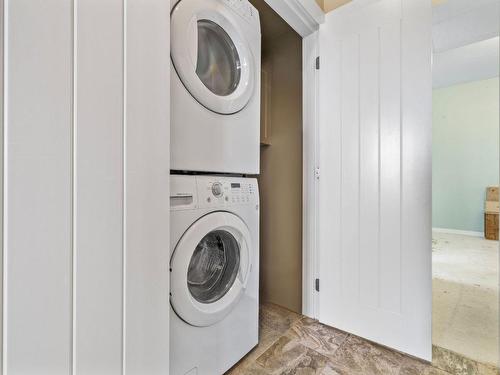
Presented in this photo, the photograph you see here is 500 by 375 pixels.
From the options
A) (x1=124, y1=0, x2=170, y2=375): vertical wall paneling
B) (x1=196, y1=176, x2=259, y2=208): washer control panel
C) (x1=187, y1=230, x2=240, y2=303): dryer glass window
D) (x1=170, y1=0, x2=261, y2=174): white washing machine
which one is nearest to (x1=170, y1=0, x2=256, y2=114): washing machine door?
(x1=170, y1=0, x2=261, y2=174): white washing machine

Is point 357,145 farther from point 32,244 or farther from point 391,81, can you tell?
point 32,244

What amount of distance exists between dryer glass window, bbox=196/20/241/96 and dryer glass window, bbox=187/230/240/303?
26.4 inches

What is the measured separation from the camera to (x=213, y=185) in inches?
41.1

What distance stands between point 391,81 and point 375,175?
1.60 ft

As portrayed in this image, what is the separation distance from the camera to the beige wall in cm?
169

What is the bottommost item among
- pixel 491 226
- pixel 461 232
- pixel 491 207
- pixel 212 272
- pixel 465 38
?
pixel 461 232

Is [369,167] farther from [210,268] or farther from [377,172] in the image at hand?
[210,268]

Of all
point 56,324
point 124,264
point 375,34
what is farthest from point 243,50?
point 56,324

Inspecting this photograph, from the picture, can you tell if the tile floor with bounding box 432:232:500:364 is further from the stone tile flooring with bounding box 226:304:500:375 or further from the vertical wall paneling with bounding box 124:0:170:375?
the vertical wall paneling with bounding box 124:0:170:375

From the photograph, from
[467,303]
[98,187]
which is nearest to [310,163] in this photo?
[98,187]

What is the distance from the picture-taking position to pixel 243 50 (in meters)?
1.18

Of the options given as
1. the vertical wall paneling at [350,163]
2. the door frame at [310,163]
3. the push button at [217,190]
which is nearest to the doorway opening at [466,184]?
the vertical wall paneling at [350,163]

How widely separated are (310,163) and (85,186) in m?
1.29

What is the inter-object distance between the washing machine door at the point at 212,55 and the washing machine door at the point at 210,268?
0.50m
